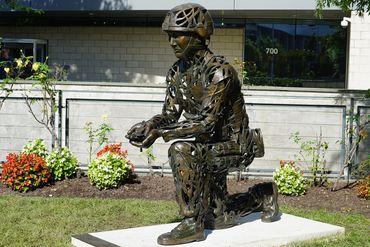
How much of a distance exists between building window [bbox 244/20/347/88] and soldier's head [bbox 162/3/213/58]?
1389cm

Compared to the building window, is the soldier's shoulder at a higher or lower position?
lower

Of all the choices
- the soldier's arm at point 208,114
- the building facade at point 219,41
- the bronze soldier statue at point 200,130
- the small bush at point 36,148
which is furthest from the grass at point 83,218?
the building facade at point 219,41

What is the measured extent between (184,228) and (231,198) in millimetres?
1007

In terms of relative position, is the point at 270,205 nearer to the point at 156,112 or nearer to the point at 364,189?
the point at 364,189

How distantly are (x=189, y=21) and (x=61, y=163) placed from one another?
17.0ft

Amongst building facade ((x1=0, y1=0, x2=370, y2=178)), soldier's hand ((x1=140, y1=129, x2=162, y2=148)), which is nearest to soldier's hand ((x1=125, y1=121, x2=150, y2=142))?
soldier's hand ((x1=140, y1=129, x2=162, y2=148))

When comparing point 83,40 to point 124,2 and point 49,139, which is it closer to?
point 124,2

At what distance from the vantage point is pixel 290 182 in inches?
400

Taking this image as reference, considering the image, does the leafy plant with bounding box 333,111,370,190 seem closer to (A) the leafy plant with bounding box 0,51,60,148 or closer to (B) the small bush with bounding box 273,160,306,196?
(B) the small bush with bounding box 273,160,306,196

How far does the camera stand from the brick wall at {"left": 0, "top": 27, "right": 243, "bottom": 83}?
2136 centimetres

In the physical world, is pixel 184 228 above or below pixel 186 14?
below

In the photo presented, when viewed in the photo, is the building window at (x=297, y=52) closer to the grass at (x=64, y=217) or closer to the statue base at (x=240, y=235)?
the grass at (x=64, y=217)

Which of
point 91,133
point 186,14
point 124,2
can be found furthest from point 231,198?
point 124,2

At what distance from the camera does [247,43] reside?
69.1 ft
